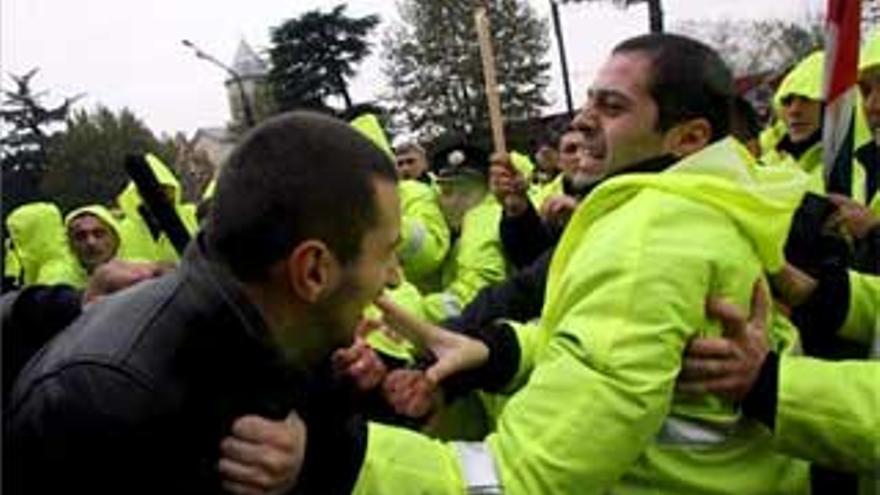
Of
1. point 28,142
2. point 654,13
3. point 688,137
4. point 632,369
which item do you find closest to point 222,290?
point 632,369

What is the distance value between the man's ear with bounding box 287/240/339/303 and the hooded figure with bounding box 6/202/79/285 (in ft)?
22.2

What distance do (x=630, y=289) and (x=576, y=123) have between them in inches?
33.2

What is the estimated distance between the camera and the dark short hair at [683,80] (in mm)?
2777

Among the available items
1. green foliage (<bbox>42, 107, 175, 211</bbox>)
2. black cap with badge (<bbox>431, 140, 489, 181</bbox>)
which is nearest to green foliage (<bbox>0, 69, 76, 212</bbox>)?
green foliage (<bbox>42, 107, 175, 211</bbox>)

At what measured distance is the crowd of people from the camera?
1754 mm

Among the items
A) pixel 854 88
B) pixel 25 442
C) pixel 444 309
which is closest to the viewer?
pixel 25 442

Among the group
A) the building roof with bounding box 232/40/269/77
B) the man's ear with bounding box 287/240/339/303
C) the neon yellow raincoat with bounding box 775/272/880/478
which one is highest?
the man's ear with bounding box 287/240/339/303

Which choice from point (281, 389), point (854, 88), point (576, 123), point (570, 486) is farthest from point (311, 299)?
point (854, 88)

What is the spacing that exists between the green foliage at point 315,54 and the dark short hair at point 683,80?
131 ft

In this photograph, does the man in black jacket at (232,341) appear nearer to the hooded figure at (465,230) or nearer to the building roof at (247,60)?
the hooded figure at (465,230)

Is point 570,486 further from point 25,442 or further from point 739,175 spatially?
point 25,442

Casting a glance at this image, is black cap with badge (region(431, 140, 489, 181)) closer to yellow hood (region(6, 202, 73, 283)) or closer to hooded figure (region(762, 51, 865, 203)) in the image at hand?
hooded figure (region(762, 51, 865, 203))

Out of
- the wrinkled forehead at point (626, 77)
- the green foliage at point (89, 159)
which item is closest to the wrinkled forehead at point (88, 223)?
the wrinkled forehead at point (626, 77)

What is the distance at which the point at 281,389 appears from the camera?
189 centimetres
